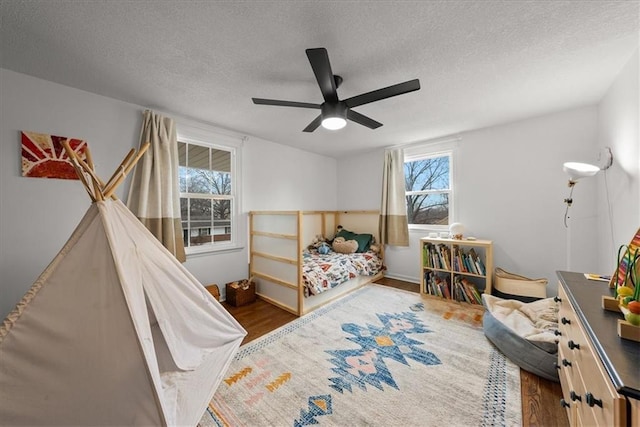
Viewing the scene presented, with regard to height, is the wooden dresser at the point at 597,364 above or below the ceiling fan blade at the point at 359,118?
below

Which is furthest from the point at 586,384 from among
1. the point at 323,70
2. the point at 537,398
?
the point at 323,70

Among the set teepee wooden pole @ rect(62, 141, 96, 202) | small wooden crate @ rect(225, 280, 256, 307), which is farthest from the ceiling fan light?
small wooden crate @ rect(225, 280, 256, 307)

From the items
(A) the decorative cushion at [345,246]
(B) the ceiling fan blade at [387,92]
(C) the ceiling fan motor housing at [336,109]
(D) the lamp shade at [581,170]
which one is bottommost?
(A) the decorative cushion at [345,246]

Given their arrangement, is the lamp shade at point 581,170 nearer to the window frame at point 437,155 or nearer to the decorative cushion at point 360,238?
the window frame at point 437,155

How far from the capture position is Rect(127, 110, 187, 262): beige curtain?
91.3 inches

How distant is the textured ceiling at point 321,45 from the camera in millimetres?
1264

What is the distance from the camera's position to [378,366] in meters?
1.77

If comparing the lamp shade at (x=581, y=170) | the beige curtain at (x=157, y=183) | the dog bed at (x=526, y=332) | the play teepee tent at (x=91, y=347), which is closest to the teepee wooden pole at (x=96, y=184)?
the play teepee tent at (x=91, y=347)

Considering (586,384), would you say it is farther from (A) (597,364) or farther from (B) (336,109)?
(B) (336,109)

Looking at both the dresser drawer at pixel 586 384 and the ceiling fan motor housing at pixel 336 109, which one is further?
the ceiling fan motor housing at pixel 336 109

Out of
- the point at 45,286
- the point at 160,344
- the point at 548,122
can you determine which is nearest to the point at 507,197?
the point at 548,122

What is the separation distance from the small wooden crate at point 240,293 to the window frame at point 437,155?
2713mm

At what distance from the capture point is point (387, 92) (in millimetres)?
1617

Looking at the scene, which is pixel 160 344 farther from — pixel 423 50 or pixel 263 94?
pixel 423 50
